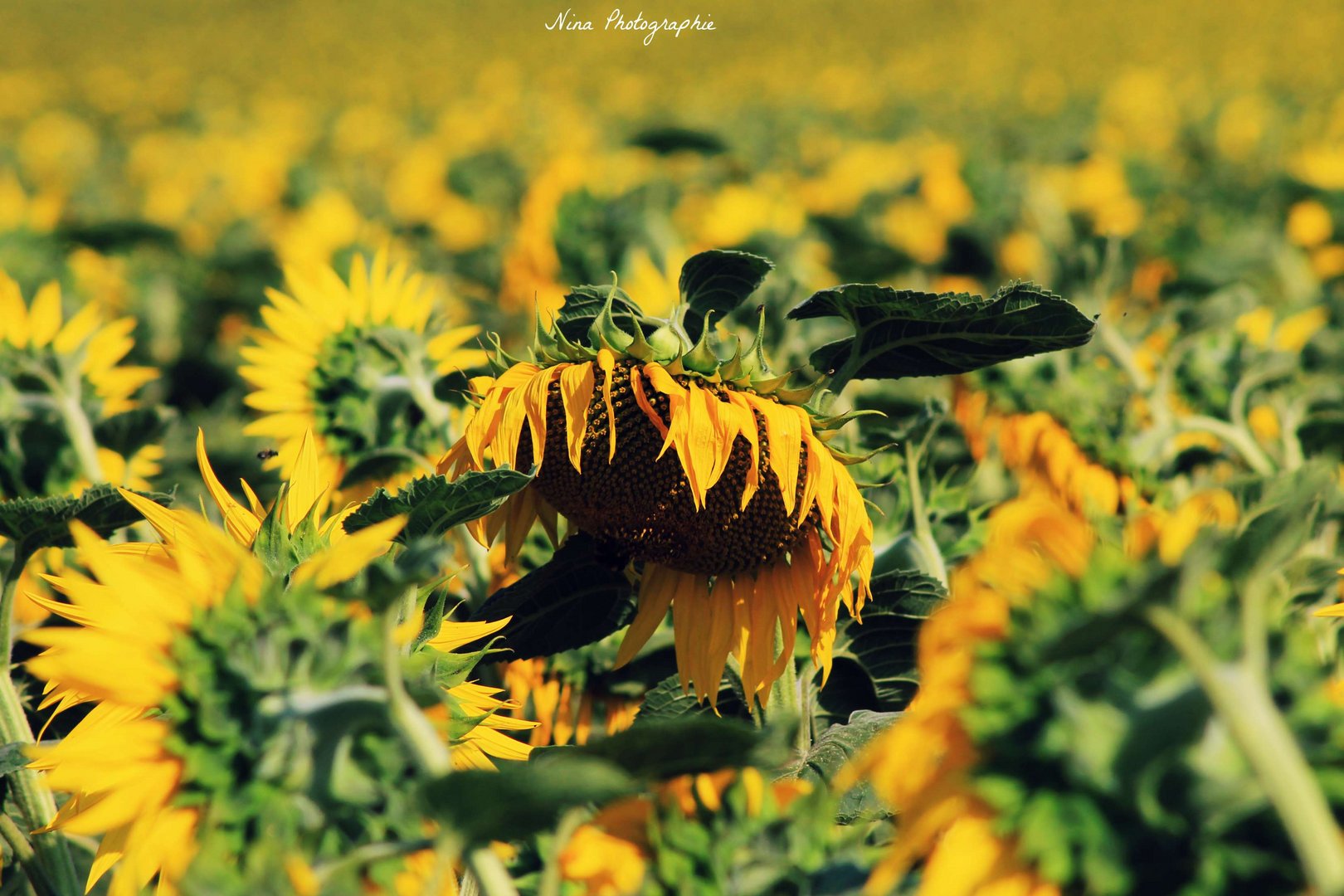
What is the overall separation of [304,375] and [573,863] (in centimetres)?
97

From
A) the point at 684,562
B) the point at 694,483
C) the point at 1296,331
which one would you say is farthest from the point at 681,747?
the point at 1296,331

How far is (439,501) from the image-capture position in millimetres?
1005

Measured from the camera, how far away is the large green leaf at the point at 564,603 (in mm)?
1231

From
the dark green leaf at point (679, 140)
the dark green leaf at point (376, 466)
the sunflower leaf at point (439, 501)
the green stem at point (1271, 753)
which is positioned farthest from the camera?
the dark green leaf at point (679, 140)

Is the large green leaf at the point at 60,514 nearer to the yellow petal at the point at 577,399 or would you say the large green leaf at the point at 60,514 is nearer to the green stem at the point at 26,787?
the green stem at the point at 26,787

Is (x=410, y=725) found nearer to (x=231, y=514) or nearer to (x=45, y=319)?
(x=231, y=514)

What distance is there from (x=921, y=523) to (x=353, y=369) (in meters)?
0.74

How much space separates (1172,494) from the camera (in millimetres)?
1640

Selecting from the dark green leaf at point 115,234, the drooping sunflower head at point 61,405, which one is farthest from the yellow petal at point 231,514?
the dark green leaf at point 115,234

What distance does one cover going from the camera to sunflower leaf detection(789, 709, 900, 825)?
3.41ft

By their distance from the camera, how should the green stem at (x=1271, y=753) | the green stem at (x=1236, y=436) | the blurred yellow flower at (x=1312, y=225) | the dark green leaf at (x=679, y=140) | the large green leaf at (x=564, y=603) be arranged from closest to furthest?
the green stem at (x=1271, y=753), the large green leaf at (x=564, y=603), the green stem at (x=1236, y=436), the dark green leaf at (x=679, y=140), the blurred yellow flower at (x=1312, y=225)

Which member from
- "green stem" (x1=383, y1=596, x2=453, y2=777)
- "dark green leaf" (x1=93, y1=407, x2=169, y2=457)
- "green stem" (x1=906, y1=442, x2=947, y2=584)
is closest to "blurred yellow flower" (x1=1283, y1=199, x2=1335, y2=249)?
"green stem" (x1=906, y1=442, x2=947, y2=584)

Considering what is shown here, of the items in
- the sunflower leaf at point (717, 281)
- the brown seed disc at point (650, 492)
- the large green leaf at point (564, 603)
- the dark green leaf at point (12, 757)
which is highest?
the sunflower leaf at point (717, 281)

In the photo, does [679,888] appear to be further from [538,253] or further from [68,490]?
[538,253]
